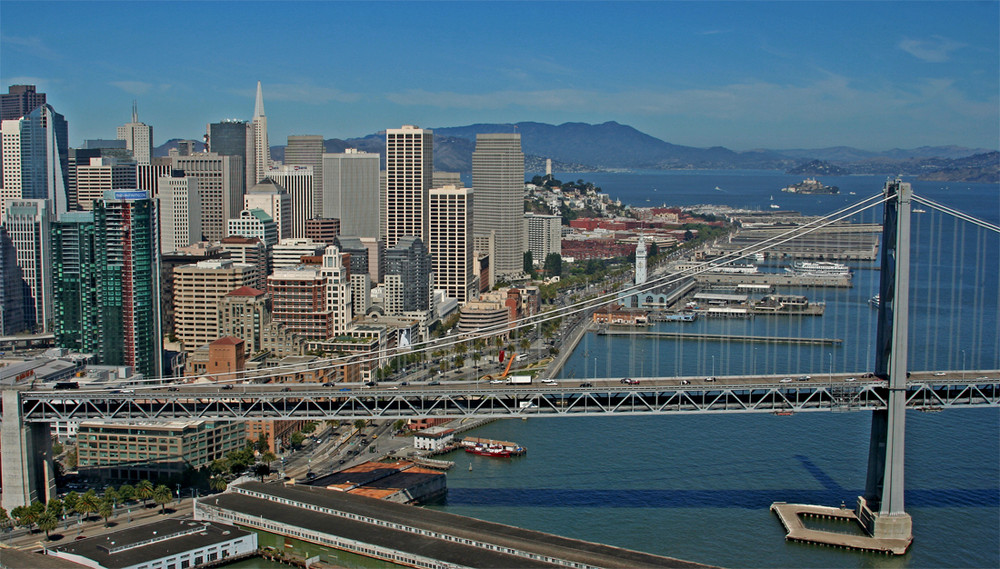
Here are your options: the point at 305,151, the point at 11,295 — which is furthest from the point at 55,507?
the point at 305,151

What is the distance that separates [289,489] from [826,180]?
233ft

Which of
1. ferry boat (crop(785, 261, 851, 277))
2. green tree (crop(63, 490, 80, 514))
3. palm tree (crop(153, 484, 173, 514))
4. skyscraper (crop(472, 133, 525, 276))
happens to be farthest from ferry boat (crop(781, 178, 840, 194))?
green tree (crop(63, 490, 80, 514))

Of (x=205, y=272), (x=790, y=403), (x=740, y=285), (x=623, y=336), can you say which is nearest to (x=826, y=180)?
(x=740, y=285)

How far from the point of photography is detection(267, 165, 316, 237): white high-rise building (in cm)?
3572

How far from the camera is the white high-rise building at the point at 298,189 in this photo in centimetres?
3572

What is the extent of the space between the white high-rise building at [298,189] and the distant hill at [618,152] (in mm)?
46124

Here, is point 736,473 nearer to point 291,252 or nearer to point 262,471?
point 262,471

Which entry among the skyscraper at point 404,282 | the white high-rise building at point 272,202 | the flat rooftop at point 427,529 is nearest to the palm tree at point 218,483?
the flat rooftop at point 427,529

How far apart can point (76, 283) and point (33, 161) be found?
1660 cm

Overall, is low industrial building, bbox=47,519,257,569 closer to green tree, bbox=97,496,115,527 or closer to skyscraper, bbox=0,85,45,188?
green tree, bbox=97,496,115,527

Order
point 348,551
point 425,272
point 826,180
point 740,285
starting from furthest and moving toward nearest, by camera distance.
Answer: point 826,180, point 740,285, point 425,272, point 348,551

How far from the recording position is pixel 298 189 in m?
36.2

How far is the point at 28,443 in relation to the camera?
11375mm

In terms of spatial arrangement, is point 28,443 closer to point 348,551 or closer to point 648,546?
point 348,551
